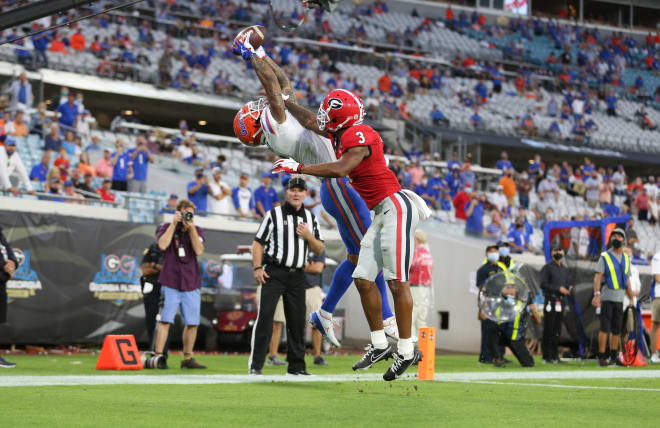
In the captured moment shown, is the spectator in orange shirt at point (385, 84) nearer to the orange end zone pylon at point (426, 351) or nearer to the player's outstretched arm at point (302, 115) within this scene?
the orange end zone pylon at point (426, 351)

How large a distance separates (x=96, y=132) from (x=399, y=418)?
18.1 meters

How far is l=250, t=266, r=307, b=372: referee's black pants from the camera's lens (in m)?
10.0

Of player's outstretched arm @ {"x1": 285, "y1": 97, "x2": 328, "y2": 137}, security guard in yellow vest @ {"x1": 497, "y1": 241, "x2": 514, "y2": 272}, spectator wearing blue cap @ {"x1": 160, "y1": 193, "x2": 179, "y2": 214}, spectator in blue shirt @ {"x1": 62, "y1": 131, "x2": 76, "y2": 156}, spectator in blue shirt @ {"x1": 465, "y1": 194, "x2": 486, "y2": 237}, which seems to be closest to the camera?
player's outstretched arm @ {"x1": 285, "y1": 97, "x2": 328, "y2": 137}

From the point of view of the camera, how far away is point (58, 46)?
29.0 m

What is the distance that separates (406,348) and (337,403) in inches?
28.2

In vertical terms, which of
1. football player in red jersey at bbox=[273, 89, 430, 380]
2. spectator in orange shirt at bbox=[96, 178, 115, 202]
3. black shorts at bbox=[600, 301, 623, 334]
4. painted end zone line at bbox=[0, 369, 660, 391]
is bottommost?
painted end zone line at bbox=[0, 369, 660, 391]

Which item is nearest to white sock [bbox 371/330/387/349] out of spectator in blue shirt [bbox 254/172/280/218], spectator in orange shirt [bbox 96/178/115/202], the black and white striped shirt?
the black and white striped shirt

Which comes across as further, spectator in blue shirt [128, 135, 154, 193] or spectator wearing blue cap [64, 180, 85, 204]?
spectator in blue shirt [128, 135, 154, 193]

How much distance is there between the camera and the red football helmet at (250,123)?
7637 mm

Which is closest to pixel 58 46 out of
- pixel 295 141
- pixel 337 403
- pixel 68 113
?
pixel 68 113

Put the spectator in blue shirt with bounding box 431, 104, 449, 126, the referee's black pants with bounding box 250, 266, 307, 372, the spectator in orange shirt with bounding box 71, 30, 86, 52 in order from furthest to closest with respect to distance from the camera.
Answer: the spectator in blue shirt with bounding box 431, 104, 449, 126 < the spectator in orange shirt with bounding box 71, 30, 86, 52 < the referee's black pants with bounding box 250, 266, 307, 372

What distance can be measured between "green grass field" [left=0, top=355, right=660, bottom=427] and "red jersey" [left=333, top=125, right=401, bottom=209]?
1.57 meters

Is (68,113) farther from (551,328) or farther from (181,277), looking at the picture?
(551,328)

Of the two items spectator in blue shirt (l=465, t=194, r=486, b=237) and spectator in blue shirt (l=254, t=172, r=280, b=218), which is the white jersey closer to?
spectator in blue shirt (l=254, t=172, r=280, b=218)
